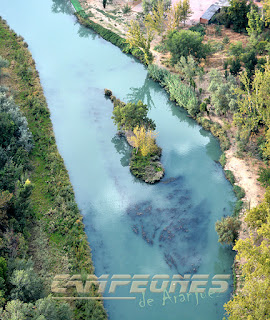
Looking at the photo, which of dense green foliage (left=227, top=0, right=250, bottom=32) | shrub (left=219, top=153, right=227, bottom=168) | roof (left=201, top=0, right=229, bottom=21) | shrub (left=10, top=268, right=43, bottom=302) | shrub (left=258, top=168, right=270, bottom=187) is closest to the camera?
shrub (left=10, top=268, right=43, bottom=302)

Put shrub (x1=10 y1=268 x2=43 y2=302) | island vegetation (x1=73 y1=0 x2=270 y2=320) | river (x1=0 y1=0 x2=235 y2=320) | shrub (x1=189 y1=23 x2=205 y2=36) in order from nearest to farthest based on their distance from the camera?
1. island vegetation (x1=73 y1=0 x2=270 y2=320)
2. shrub (x1=10 y1=268 x2=43 y2=302)
3. river (x1=0 y1=0 x2=235 y2=320)
4. shrub (x1=189 y1=23 x2=205 y2=36)

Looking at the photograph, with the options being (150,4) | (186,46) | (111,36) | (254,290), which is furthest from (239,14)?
(254,290)

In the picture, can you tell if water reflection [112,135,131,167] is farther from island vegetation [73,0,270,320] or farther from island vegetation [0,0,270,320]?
island vegetation [73,0,270,320]

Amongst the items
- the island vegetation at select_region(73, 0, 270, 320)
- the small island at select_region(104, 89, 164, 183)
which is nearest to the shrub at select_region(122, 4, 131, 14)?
the island vegetation at select_region(73, 0, 270, 320)

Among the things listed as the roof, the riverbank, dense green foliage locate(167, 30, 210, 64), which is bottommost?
the riverbank

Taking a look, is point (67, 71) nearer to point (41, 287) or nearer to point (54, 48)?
point (54, 48)

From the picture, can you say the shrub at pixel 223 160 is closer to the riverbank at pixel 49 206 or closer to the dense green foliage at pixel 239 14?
the riverbank at pixel 49 206

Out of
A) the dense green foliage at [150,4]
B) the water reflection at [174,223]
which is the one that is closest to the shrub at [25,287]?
the water reflection at [174,223]
